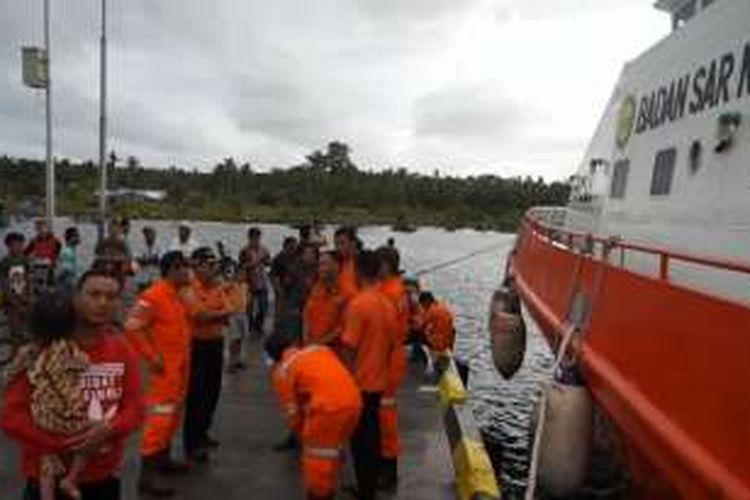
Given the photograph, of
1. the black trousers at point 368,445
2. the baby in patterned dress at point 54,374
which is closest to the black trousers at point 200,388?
the black trousers at point 368,445

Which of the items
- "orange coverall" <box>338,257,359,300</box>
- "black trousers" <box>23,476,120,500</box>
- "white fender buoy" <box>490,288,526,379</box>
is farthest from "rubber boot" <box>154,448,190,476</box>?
"white fender buoy" <box>490,288,526,379</box>

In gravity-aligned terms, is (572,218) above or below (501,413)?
above

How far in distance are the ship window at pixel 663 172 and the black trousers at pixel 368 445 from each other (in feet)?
12.1

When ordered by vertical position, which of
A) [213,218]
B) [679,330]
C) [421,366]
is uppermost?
[679,330]

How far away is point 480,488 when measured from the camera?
25.5ft

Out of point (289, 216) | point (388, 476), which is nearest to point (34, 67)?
point (388, 476)

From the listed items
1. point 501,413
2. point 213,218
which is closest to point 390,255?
point 501,413

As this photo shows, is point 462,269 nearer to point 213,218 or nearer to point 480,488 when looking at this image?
point 480,488

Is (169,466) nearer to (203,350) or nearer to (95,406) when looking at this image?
(203,350)

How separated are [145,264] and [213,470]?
11.4m

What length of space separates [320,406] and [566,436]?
2337 mm

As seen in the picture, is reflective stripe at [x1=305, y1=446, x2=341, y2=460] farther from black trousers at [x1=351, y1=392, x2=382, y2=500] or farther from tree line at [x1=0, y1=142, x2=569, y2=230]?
tree line at [x1=0, y1=142, x2=569, y2=230]

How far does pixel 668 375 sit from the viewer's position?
6.54 metres

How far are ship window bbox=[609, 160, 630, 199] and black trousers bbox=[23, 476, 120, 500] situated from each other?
801cm
